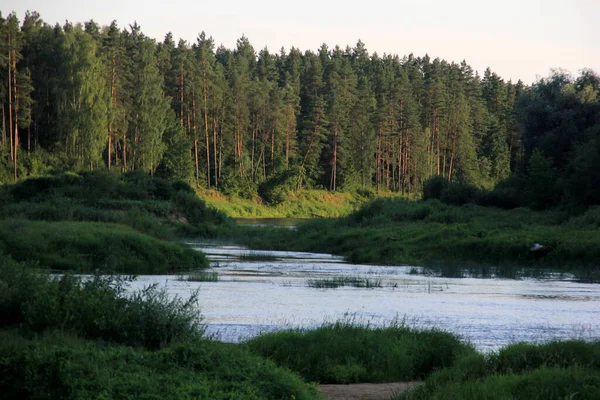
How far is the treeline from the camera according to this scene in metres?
79.2

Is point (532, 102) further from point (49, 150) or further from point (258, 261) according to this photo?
point (49, 150)

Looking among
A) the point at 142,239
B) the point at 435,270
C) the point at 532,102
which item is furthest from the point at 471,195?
the point at 142,239

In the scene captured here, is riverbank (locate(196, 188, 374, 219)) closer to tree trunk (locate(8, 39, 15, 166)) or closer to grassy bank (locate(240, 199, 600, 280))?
tree trunk (locate(8, 39, 15, 166))

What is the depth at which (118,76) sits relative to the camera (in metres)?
98.1

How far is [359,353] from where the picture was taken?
17438 mm

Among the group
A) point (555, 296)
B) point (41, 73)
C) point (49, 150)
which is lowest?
point (555, 296)

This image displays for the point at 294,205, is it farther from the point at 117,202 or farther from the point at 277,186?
the point at 117,202

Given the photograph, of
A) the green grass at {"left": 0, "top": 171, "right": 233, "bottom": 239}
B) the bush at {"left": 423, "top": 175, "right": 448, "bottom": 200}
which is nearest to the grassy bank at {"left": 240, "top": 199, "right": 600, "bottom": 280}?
the bush at {"left": 423, "top": 175, "right": 448, "bottom": 200}

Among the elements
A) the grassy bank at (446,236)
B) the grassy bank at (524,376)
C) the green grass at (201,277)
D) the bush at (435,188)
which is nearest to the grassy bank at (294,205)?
the bush at (435,188)

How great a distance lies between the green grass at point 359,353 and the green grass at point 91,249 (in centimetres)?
1821

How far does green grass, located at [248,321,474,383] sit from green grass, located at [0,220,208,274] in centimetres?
1821

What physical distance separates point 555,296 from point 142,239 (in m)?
18.2

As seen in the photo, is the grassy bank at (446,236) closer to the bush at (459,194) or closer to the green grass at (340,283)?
the bush at (459,194)

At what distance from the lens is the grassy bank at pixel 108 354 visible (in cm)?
1176
